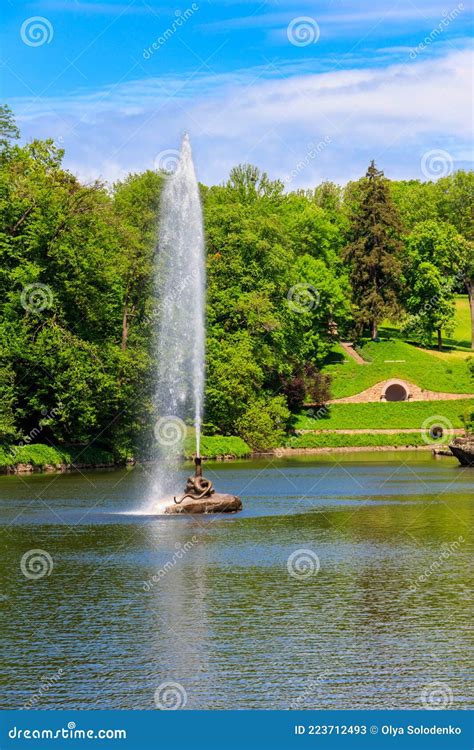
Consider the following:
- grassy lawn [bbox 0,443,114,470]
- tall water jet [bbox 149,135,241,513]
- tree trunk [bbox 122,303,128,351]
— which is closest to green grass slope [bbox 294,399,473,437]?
tall water jet [bbox 149,135,241,513]

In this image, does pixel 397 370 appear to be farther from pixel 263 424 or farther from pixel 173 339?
pixel 173 339

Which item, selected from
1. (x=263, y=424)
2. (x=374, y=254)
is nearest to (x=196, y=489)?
(x=263, y=424)

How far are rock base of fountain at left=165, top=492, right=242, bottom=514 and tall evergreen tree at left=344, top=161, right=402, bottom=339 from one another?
244 feet

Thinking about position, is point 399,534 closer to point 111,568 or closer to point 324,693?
point 111,568

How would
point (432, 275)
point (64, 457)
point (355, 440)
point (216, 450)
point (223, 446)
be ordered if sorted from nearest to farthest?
point (64, 457), point (216, 450), point (223, 446), point (355, 440), point (432, 275)

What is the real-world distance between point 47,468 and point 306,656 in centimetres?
4567

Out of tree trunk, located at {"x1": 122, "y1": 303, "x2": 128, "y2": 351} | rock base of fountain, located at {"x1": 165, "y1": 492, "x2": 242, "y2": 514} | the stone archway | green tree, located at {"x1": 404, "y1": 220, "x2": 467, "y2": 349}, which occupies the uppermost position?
green tree, located at {"x1": 404, "y1": 220, "x2": 467, "y2": 349}

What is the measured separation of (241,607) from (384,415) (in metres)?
71.6

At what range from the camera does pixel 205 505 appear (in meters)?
40.0

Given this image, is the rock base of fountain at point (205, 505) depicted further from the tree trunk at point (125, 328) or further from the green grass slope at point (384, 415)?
the green grass slope at point (384, 415)

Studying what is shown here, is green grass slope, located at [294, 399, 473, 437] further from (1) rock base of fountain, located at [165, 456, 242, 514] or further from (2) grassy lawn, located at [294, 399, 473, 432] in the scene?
(1) rock base of fountain, located at [165, 456, 242, 514]

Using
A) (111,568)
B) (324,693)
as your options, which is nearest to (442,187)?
(111,568)

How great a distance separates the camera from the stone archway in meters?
99.6

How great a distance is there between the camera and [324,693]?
57.5ft
